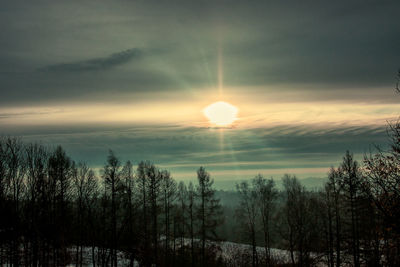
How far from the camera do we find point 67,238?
142ft

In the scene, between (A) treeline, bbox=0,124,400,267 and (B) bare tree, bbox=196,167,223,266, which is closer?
(A) treeline, bbox=0,124,400,267

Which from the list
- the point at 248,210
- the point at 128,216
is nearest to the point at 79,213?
the point at 128,216

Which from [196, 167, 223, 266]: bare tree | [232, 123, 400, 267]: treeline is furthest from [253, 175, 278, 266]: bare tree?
[196, 167, 223, 266]: bare tree

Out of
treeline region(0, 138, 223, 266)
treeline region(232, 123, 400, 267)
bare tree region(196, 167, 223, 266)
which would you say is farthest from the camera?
bare tree region(196, 167, 223, 266)

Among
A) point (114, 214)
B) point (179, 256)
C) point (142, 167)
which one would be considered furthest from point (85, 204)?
point (179, 256)

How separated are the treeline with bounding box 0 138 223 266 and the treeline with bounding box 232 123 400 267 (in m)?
9.98

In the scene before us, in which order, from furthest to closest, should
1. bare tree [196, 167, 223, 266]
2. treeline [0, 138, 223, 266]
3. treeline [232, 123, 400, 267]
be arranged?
bare tree [196, 167, 223, 266] < treeline [0, 138, 223, 266] < treeline [232, 123, 400, 267]

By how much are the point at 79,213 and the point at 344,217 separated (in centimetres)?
4100

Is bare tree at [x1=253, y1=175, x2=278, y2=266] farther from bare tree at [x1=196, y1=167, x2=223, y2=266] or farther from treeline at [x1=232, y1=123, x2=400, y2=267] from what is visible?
bare tree at [x1=196, y1=167, x2=223, y2=266]

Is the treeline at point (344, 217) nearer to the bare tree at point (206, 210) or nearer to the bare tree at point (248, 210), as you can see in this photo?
the bare tree at point (248, 210)

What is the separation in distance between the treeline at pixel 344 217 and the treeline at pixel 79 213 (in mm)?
9981

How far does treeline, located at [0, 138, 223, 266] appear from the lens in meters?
38.2

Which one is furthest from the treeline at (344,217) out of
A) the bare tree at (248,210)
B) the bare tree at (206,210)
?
the bare tree at (206,210)

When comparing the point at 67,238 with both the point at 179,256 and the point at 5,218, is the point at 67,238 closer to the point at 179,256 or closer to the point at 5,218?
the point at 5,218
